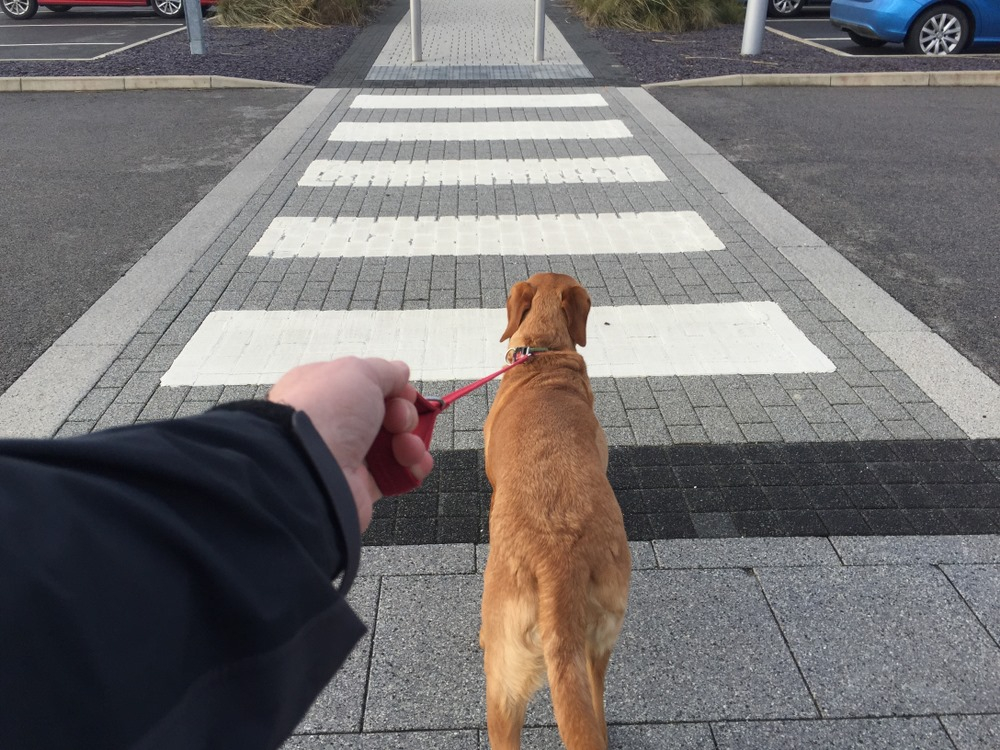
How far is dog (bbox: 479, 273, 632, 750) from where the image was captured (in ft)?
6.56

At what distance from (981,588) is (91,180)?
28.4ft

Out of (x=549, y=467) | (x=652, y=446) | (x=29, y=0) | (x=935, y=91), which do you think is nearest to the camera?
(x=549, y=467)

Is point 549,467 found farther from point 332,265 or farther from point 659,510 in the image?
point 332,265

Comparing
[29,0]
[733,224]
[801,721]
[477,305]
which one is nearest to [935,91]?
[733,224]

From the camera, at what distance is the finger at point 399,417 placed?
1.62m

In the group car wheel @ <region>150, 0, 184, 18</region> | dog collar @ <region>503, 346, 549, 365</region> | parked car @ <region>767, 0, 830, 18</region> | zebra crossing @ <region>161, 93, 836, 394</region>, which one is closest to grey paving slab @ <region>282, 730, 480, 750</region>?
dog collar @ <region>503, 346, 549, 365</region>

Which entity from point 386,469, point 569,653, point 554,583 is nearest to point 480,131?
point 554,583

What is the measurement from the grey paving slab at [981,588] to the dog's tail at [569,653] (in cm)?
191

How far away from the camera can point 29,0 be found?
65.4 ft

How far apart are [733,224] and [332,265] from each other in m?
3.68

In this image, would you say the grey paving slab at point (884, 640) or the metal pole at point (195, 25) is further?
the metal pole at point (195, 25)

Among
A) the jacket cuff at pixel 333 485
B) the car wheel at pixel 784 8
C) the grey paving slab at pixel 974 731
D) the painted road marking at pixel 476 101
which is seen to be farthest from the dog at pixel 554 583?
the car wheel at pixel 784 8

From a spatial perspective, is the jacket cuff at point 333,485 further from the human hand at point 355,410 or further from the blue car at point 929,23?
the blue car at point 929,23

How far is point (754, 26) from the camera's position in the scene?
14086 millimetres
